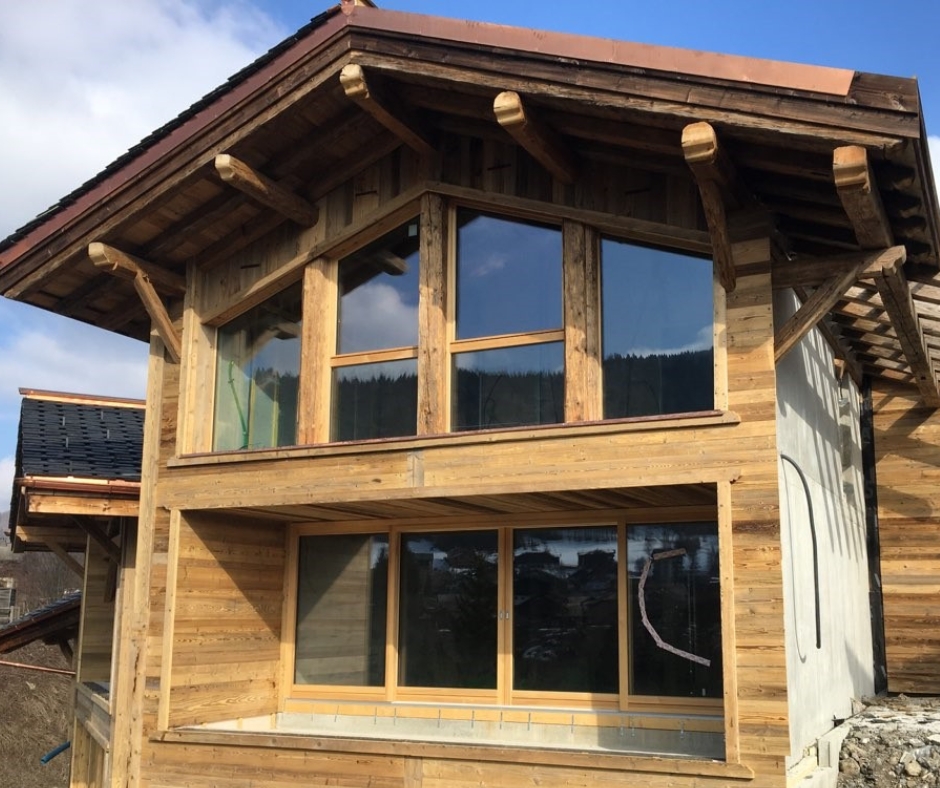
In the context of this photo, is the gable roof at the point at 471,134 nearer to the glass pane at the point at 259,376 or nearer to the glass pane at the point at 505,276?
the glass pane at the point at 505,276

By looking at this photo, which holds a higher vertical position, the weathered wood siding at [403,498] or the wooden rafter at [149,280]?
the wooden rafter at [149,280]

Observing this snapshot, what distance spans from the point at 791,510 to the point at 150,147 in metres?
5.10

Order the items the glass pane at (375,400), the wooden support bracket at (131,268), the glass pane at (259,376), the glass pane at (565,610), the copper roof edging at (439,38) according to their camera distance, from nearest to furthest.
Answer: the copper roof edging at (439,38), the glass pane at (375,400), the glass pane at (565,610), the wooden support bracket at (131,268), the glass pane at (259,376)

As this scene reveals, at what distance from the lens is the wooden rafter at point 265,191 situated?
7203mm

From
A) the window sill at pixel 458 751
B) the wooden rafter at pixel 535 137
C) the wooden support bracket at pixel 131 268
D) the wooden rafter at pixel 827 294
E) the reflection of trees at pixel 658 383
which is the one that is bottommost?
the window sill at pixel 458 751

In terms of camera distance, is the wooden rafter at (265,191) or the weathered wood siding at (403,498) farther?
the wooden rafter at (265,191)

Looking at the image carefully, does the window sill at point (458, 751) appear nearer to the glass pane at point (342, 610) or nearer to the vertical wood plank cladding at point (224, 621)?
the vertical wood plank cladding at point (224, 621)

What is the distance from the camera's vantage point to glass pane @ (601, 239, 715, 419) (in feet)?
20.9

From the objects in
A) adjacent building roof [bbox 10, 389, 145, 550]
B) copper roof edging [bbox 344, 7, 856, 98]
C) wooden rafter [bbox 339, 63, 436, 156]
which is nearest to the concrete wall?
copper roof edging [bbox 344, 7, 856, 98]

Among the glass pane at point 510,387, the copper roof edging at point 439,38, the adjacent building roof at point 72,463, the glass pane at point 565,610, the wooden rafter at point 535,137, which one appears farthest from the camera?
the adjacent building roof at point 72,463

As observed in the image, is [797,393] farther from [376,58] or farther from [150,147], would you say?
[150,147]

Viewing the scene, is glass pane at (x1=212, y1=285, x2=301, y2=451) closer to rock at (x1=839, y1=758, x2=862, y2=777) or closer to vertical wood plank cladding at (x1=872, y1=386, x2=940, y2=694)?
rock at (x1=839, y1=758, x2=862, y2=777)

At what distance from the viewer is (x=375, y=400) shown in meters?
7.48

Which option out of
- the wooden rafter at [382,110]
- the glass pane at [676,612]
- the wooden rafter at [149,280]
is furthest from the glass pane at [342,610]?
the wooden rafter at [382,110]
